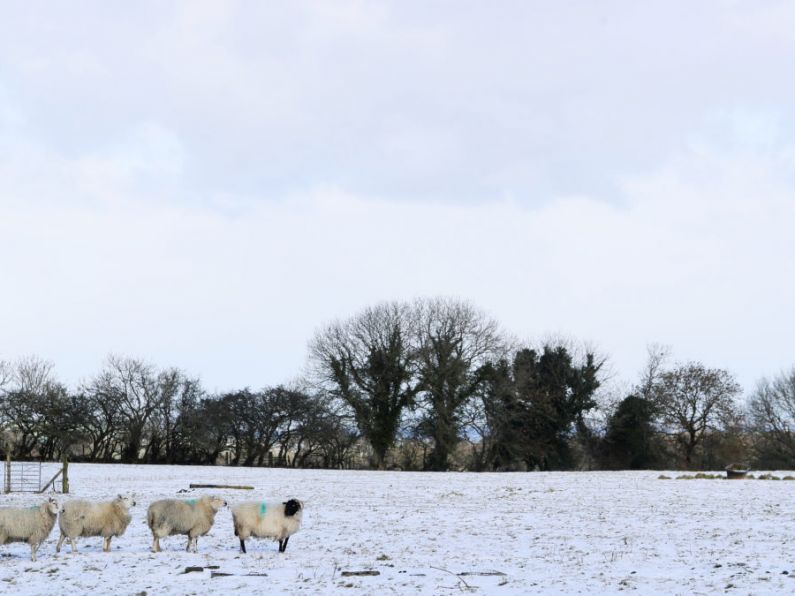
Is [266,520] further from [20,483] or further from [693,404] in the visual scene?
[693,404]

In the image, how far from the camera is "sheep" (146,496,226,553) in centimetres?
1666

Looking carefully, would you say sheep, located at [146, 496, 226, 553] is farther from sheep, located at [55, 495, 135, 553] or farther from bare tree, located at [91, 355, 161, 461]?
bare tree, located at [91, 355, 161, 461]

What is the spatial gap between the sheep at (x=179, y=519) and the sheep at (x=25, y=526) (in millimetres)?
1998

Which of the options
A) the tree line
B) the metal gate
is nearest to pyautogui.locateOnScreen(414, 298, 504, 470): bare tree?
the tree line

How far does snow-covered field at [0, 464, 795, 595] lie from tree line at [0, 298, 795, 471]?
38.5 meters

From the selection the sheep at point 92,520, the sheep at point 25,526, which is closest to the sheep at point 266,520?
the sheep at point 92,520

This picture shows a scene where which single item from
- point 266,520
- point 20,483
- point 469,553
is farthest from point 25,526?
point 20,483

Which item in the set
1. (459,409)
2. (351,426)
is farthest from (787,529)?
(351,426)

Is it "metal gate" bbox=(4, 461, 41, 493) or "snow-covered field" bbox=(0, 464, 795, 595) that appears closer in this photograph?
"snow-covered field" bbox=(0, 464, 795, 595)

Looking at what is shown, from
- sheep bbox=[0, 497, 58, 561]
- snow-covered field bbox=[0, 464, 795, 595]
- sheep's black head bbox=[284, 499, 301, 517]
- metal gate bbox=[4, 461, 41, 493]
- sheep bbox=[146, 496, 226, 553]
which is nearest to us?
snow-covered field bbox=[0, 464, 795, 595]

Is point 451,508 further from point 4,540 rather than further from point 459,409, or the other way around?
point 459,409

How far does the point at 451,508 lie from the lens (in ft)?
87.2

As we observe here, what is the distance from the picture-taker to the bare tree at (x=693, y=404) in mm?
71000

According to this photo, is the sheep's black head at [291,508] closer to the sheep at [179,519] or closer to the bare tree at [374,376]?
the sheep at [179,519]
